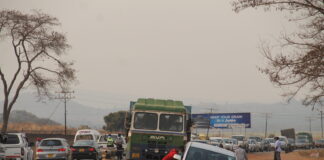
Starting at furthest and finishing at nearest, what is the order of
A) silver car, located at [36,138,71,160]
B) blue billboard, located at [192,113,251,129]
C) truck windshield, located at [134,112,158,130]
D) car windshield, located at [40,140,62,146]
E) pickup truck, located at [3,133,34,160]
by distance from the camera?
1. blue billboard, located at [192,113,251,129]
2. car windshield, located at [40,140,62,146]
3. silver car, located at [36,138,71,160]
4. pickup truck, located at [3,133,34,160]
5. truck windshield, located at [134,112,158,130]

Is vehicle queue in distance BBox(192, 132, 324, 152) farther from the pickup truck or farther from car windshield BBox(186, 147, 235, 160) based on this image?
car windshield BBox(186, 147, 235, 160)

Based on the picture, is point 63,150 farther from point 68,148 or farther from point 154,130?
point 154,130

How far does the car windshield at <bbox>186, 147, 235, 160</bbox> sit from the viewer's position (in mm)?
13858

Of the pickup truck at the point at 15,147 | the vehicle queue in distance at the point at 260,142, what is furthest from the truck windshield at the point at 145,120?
the vehicle queue in distance at the point at 260,142

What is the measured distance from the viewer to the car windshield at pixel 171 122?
2317 centimetres

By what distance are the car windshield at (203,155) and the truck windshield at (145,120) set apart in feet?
29.7

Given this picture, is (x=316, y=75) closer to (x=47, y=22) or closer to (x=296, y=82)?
(x=296, y=82)

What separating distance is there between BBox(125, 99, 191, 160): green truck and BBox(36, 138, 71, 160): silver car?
9957 mm

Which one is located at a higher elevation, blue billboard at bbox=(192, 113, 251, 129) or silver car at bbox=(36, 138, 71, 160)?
blue billboard at bbox=(192, 113, 251, 129)

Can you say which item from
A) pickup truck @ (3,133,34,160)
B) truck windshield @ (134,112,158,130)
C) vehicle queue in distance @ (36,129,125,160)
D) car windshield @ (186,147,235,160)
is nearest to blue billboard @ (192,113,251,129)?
vehicle queue in distance @ (36,129,125,160)

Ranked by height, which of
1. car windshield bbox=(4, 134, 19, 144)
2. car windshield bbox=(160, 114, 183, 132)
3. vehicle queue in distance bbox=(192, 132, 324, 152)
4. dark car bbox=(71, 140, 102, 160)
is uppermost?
car windshield bbox=(160, 114, 183, 132)

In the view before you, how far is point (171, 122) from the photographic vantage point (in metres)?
23.3

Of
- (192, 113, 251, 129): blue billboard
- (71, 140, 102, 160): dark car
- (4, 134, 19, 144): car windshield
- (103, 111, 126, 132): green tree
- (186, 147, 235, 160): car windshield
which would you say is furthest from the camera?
(103, 111, 126, 132): green tree

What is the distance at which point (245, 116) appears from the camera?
9281 cm
